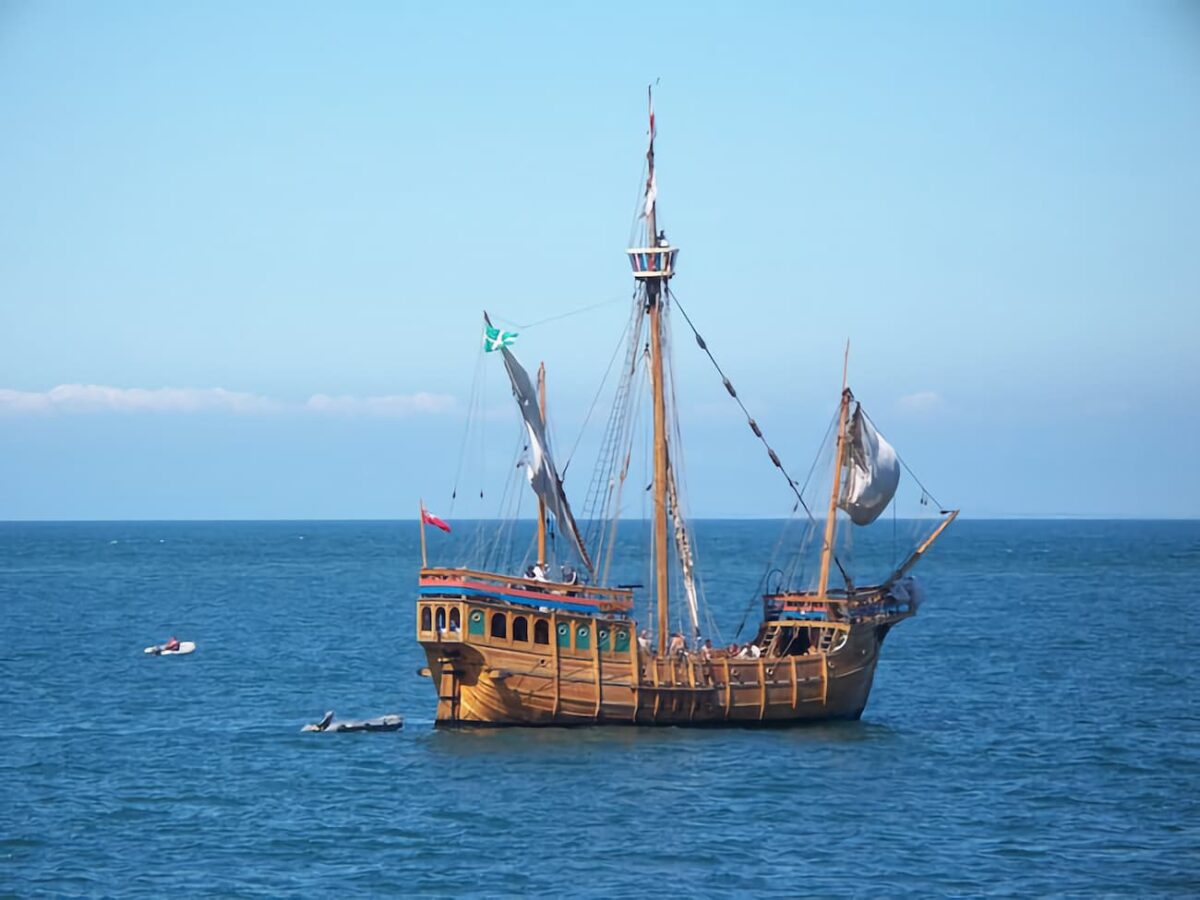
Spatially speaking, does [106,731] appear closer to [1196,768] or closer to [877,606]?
[877,606]

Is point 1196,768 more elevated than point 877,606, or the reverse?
point 877,606

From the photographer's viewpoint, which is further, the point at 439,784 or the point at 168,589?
the point at 168,589

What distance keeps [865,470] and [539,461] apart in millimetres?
11199

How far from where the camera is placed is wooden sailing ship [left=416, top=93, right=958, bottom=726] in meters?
51.5

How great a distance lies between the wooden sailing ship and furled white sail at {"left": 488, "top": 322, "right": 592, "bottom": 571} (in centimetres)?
4

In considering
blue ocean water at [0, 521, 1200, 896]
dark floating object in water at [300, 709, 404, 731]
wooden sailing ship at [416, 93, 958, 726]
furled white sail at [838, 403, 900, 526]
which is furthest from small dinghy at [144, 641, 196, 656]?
furled white sail at [838, 403, 900, 526]

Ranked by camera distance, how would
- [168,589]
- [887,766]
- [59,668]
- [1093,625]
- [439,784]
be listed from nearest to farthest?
[439,784] → [887,766] → [59,668] → [1093,625] → [168,589]

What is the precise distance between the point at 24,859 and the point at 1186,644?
6392cm

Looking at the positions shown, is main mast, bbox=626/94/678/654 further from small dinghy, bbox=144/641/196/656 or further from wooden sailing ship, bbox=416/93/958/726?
small dinghy, bbox=144/641/196/656

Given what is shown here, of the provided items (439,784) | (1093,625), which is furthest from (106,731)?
(1093,625)

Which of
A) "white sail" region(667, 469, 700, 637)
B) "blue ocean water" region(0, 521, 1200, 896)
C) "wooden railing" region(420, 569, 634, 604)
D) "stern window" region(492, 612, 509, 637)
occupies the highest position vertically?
"white sail" region(667, 469, 700, 637)

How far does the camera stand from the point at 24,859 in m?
39.7

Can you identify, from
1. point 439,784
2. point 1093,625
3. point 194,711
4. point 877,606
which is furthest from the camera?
point 1093,625

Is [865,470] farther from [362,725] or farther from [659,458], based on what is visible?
[362,725]
